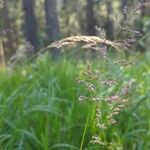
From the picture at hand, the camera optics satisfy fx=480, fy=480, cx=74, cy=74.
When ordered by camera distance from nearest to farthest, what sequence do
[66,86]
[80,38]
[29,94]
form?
[80,38] < [29,94] < [66,86]

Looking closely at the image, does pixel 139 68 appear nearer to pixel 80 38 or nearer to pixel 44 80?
pixel 44 80

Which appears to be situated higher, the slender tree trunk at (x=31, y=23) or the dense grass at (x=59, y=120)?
the slender tree trunk at (x=31, y=23)

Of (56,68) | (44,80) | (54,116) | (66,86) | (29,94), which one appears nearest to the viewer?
(54,116)

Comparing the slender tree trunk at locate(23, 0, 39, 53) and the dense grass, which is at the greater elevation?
the slender tree trunk at locate(23, 0, 39, 53)

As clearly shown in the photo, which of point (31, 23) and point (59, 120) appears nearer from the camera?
point (59, 120)

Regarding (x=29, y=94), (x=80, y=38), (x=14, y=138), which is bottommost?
(x=14, y=138)

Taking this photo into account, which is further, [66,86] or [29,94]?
[66,86]

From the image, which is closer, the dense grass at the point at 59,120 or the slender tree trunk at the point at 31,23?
the dense grass at the point at 59,120

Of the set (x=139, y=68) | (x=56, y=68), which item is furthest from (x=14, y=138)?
(x=139, y=68)

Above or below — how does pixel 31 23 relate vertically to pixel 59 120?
above

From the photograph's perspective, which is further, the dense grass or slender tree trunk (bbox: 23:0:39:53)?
slender tree trunk (bbox: 23:0:39:53)

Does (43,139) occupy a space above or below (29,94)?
→ below
